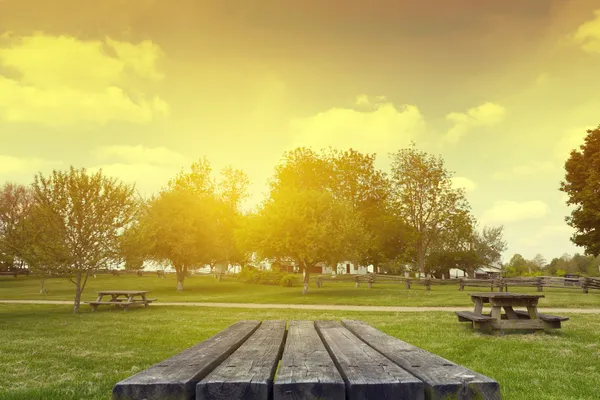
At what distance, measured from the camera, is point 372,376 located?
227 centimetres

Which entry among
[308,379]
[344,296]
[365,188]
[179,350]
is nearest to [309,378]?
[308,379]

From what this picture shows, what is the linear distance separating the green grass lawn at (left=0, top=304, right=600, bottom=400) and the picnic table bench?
4.58m

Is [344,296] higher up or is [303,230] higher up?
[303,230]

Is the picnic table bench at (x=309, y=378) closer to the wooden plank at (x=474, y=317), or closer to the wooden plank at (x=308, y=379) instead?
the wooden plank at (x=308, y=379)

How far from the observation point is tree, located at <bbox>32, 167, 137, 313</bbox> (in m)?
21.6

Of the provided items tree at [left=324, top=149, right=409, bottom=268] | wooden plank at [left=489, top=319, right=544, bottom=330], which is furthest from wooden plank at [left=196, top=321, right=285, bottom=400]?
tree at [left=324, top=149, right=409, bottom=268]

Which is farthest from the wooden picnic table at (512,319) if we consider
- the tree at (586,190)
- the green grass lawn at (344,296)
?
the tree at (586,190)

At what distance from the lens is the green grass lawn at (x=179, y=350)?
7.09 m

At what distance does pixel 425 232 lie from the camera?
4744cm

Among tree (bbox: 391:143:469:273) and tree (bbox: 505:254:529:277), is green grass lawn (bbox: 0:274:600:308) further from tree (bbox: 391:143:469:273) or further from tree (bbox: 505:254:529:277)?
tree (bbox: 505:254:529:277)

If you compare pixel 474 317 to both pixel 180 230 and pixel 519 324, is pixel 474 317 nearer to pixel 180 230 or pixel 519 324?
pixel 519 324

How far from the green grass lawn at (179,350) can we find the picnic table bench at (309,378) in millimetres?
4583

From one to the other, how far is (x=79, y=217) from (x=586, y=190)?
122 ft

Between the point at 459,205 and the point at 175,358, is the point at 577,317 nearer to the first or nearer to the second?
the point at 175,358
